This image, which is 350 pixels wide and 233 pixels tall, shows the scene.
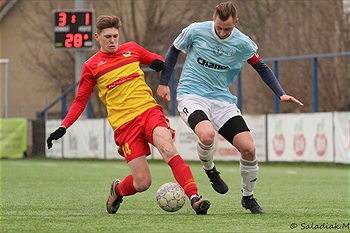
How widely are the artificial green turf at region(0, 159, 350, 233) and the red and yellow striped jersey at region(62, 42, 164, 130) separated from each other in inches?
34.4

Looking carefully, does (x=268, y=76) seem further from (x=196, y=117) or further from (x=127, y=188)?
(x=127, y=188)

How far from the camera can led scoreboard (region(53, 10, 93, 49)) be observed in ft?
80.9

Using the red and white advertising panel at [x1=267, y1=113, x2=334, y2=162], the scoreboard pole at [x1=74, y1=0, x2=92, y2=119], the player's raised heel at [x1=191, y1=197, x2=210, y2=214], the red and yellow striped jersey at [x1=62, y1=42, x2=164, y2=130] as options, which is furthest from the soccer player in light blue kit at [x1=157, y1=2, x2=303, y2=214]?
the scoreboard pole at [x1=74, y1=0, x2=92, y2=119]

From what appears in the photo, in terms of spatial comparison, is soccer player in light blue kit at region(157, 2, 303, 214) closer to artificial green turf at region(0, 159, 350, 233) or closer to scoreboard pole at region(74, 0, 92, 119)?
artificial green turf at region(0, 159, 350, 233)

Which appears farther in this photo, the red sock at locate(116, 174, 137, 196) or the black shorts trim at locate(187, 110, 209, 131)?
the red sock at locate(116, 174, 137, 196)

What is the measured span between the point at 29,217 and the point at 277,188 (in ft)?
17.3

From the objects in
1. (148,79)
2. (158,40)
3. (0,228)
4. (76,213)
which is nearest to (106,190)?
(76,213)

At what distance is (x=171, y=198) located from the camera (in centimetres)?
840

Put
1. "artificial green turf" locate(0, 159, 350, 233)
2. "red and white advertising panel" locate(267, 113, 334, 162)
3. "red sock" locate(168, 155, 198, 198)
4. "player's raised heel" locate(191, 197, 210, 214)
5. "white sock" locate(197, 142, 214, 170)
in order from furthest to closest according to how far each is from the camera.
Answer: "red and white advertising panel" locate(267, 113, 334, 162), "white sock" locate(197, 142, 214, 170), "red sock" locate(168, 155, 198, 198), "player's raised heel" locate(191, 197, 210, 214), "artificial green turf" locate(0, 159, 350, 233)

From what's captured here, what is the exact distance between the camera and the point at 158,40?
115ft

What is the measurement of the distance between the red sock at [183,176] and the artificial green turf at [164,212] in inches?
8.8

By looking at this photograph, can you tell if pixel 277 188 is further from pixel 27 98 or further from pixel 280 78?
pixel 27 98

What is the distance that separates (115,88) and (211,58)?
894 millimetres

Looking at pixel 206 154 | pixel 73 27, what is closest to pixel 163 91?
pixel 206 154
